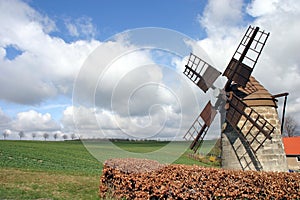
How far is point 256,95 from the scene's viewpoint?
43.7 ft

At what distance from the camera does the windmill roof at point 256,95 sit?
→ 13156 millimetres

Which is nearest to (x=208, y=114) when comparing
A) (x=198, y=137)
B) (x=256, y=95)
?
(x=198, y=137)

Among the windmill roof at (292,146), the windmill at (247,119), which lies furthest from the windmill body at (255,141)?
the windmill roof at (292,146)

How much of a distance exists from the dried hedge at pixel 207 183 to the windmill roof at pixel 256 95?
209 inches

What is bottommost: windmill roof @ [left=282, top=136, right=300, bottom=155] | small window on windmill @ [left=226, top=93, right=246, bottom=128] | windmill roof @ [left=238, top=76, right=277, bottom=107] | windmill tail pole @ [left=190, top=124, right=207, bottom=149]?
windmill roof @ [left=282, top=136, right=300, bottom=155]

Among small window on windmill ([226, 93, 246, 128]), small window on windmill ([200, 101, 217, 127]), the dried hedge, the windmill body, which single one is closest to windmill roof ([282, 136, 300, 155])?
small window on windmill ([200, 101, 217, 127])

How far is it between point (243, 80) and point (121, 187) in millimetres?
8606

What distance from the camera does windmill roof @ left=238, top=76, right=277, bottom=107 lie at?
13156 mm

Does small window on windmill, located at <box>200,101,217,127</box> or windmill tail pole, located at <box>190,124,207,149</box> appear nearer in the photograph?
small window on windmill, located at <box>200,101,217,127</box>

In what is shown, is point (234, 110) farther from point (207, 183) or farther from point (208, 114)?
point (207, 183)

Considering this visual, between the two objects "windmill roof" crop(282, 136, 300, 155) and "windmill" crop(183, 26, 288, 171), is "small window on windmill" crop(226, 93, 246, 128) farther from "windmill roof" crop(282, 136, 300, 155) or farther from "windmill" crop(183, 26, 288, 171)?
"windmill roof" crop(282, 136, 300, 155)

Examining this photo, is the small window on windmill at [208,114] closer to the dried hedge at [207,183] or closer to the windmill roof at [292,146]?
the dried hedge at [207,183]

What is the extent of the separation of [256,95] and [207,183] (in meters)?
7.16

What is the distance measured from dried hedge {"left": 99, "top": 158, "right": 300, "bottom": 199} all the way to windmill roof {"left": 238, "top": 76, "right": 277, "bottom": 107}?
5303mm
